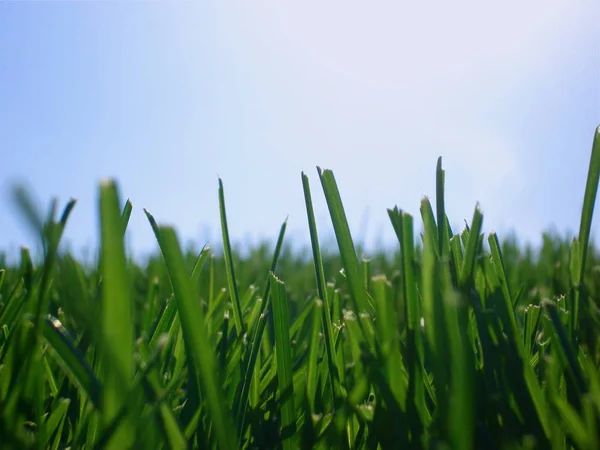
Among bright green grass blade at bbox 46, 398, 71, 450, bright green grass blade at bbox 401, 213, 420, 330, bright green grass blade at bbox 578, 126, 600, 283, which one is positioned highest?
bright green grass blade at bbox 578, 126, 600, 283

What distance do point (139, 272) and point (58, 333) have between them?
1.68 metres

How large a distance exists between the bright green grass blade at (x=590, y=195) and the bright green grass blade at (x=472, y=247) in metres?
0.22

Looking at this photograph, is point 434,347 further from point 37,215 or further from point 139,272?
point 139,272

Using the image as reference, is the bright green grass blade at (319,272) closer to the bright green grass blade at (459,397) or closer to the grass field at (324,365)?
the grass field at (324,365)

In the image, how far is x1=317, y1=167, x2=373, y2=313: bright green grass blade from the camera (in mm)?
564

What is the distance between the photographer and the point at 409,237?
0.49m

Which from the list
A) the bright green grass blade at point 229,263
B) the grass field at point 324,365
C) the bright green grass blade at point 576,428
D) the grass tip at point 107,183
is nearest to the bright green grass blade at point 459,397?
the grass field at point 324,365

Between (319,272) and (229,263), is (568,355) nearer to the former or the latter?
(319,272)

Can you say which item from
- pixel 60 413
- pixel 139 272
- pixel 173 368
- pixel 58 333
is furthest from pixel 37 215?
pixel 139 272

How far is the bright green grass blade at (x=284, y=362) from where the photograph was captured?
0.56 m

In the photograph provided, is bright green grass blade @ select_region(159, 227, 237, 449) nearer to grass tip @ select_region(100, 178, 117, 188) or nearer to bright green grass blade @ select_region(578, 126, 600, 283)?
grass tip @ select_region(100, 178, 117, 188)

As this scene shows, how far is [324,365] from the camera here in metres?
0.67

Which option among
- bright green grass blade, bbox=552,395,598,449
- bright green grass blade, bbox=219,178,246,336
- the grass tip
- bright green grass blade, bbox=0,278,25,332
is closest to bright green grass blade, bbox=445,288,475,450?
bright green grass blade, bbox=552,395,598,449

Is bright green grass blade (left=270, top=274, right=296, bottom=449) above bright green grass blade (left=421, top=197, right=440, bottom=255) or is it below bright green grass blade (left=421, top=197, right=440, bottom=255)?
below
